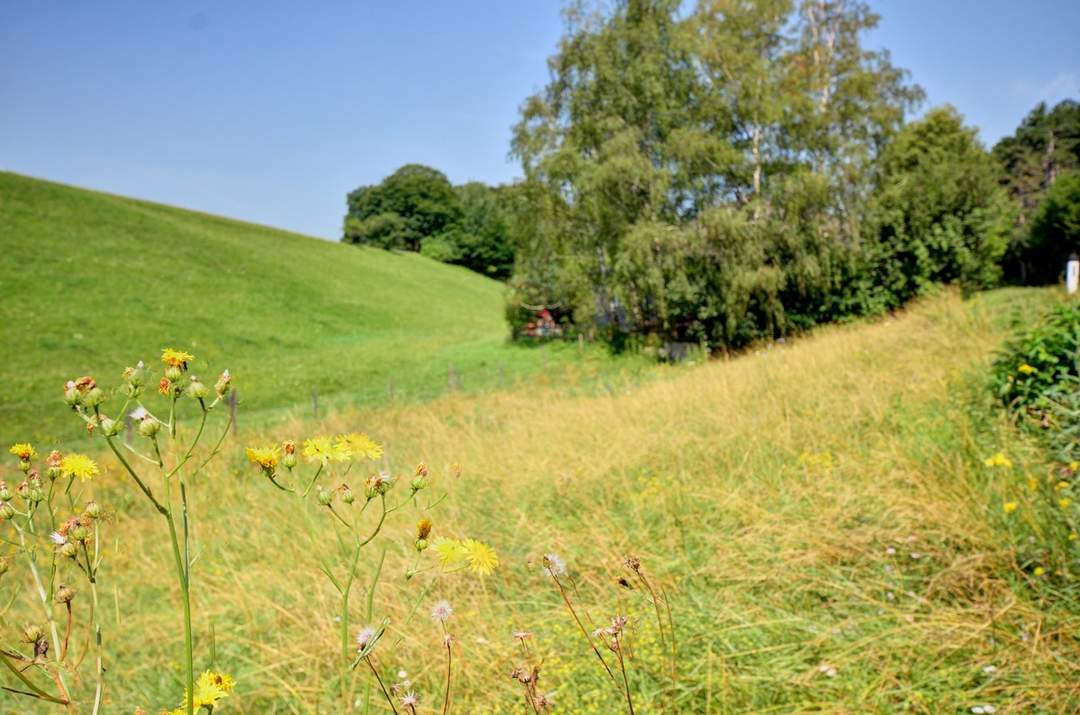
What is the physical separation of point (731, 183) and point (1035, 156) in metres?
39.3

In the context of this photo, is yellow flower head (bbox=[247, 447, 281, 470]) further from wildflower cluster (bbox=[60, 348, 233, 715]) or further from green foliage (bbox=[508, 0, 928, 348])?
green foliage (bbox=[508, 0, 928, 348])

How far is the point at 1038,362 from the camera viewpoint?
4535mm

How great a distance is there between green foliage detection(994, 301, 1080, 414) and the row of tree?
9.01 m

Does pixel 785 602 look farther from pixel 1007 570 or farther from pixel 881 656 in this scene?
pixel 1007 570

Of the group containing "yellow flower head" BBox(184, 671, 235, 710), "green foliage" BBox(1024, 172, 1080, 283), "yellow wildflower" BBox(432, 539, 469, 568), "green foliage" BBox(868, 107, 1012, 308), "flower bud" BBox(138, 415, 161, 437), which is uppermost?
"green foliage" BBox(1024, 172, 1080, 283)

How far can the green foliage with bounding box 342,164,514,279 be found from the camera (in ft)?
166

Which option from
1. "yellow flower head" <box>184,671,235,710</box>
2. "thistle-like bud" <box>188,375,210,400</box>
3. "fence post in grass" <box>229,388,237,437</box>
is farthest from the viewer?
"fence post in grass" <box>229,388,237,437</box>

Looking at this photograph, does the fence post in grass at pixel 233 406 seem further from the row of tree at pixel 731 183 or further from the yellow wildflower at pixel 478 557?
the row of tree at pixel 731 183

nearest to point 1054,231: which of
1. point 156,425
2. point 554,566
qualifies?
point 554,566

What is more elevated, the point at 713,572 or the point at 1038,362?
the point at 1038,362

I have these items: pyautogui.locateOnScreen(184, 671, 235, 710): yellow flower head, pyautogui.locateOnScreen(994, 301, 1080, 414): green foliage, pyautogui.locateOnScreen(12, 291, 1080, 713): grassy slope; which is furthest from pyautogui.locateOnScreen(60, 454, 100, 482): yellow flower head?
pyautogui.locateOnScreen(994, 301, 1080, 414): green foliage

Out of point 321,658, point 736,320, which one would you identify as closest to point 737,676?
point 321,658

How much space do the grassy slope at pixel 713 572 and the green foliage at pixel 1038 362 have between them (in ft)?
0.94

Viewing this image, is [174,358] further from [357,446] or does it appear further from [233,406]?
[233,406]
